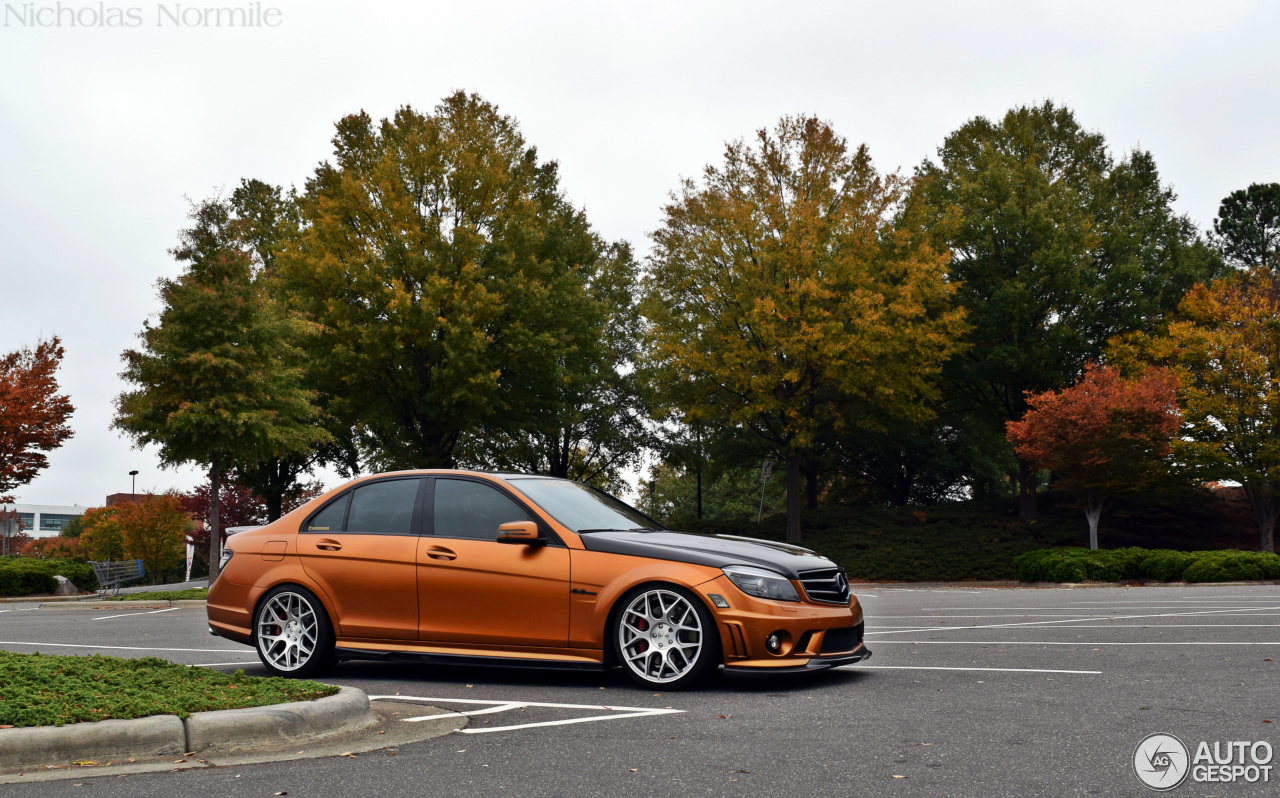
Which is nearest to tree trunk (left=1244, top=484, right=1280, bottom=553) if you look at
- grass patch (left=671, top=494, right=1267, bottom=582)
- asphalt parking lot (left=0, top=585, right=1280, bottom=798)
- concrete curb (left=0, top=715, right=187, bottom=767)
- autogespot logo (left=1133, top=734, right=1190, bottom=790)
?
grass patch (left=671, top=494, right=1267, bottom=582)

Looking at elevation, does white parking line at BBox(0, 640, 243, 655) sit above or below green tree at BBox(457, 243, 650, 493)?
below

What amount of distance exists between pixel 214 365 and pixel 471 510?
15304 millimetres

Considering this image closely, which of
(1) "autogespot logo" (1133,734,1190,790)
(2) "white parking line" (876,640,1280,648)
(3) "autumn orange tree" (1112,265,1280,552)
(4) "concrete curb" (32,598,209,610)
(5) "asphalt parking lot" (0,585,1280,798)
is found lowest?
(4) "concrete curb" (32,598,209,610)

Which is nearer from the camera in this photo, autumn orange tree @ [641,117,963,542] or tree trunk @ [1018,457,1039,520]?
autumn orange tree @ [641,117,963,542]

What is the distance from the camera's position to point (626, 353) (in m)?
42.4

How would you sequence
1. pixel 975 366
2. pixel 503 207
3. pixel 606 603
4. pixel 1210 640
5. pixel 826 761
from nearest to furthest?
pixel 826 761
pixel 606 603
pixel 1210 640
pixel 503 207
pixel 975 366

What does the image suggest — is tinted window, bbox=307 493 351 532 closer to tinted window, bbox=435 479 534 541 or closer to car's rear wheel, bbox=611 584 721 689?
tinted window, bbox=435 479 534 541

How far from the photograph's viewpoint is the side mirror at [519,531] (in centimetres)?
758

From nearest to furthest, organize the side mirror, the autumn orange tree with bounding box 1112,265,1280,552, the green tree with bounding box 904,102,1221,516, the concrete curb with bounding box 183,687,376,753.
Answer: the concrete curb with bounding box 183,687,376,753 < the side mirror < the autumn orange tree with bounding box 1112,265,1280,552 < the green tree with bounding box 904,102,1221,516

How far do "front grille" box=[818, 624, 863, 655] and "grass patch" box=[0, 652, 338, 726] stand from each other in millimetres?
3291

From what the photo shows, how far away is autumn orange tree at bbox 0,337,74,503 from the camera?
101ft

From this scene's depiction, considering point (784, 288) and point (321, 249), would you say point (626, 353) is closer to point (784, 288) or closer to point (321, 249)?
point (784, 288)

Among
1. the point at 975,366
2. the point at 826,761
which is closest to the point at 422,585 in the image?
the point at 826,761

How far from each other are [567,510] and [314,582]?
81.4 inches
